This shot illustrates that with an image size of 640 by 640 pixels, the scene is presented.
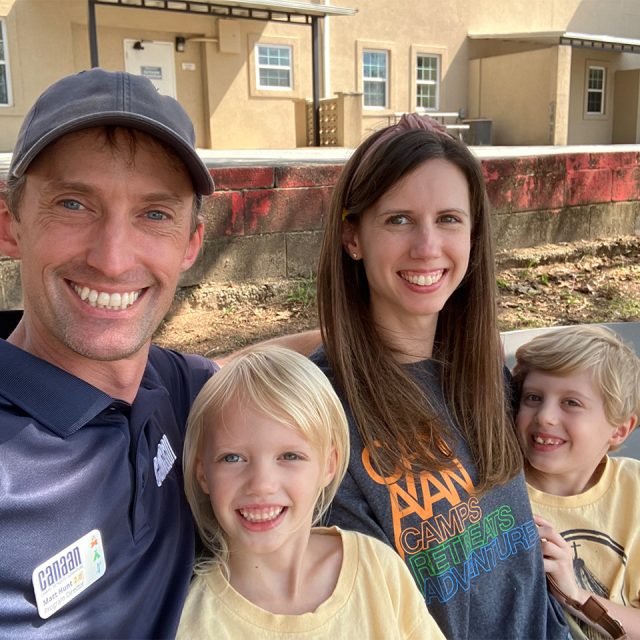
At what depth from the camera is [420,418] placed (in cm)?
163

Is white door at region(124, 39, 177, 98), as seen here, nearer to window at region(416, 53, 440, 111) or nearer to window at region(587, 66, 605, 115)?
window at region(416, 53, 440, 111)

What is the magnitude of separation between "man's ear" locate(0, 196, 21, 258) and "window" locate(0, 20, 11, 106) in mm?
11978

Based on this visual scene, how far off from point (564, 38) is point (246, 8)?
840cm

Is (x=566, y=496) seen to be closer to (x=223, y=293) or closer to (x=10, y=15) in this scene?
(x=223, y=293)

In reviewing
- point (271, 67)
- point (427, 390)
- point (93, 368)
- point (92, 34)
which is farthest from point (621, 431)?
point (271, 67)

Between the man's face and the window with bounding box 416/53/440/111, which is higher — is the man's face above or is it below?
below

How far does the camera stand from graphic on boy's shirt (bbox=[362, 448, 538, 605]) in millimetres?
1510

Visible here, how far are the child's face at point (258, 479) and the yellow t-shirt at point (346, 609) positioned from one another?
0.10m

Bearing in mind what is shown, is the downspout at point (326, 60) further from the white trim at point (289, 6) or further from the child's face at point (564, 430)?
the child's face at point (564, 430)

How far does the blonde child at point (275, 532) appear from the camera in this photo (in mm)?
1290

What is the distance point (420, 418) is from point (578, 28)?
2026 centimetres

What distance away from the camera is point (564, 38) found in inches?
661

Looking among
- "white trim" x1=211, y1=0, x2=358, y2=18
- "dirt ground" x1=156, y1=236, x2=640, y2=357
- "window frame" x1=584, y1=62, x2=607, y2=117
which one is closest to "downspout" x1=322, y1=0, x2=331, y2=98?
"white trim" x1=211, y1=0, x2=358, y2=18

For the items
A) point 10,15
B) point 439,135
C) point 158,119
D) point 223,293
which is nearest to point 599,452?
point 439,135
